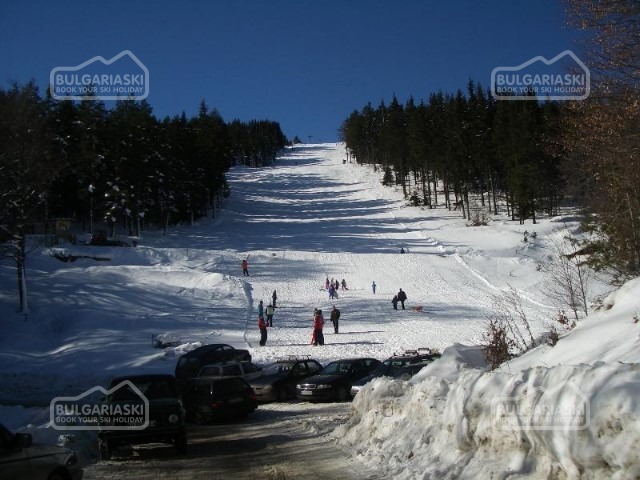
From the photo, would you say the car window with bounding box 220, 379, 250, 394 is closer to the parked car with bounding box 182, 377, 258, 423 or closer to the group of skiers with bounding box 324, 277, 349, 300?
the parked car with bounding box 182, 377, 258, 423

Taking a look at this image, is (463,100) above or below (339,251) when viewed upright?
above

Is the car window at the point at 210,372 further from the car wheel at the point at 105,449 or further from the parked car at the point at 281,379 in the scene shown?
the car wheel at the point at 105,449

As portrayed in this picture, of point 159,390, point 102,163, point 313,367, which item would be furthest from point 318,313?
point 102,163

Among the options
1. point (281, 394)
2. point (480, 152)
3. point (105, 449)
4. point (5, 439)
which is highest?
point (480, 152)

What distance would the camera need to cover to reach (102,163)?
55469 millimetres

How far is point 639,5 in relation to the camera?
10.1 meters

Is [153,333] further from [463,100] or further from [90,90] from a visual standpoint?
[463,100]

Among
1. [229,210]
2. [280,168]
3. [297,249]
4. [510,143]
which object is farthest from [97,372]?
[280,168]

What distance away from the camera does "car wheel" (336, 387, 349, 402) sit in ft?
58.9

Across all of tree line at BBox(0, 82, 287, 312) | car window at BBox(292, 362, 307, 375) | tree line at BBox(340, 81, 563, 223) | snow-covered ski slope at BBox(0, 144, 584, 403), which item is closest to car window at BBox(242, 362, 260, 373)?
car window at BBox(292, 362, 307, 375)

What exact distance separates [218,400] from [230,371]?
13.1 ft

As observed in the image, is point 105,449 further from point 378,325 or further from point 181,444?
point 378,325

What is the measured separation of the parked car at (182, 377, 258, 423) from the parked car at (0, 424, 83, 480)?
7633mm

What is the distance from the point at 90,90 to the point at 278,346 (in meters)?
41.3
